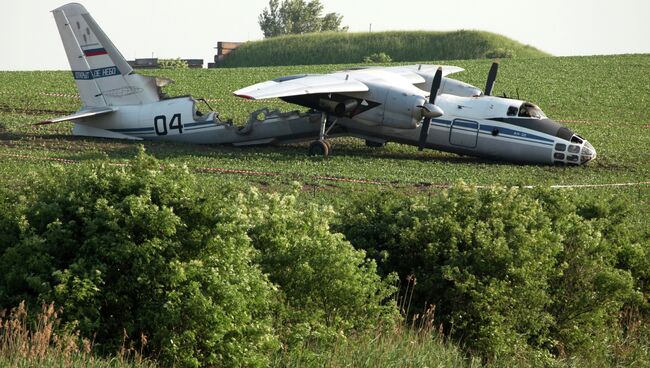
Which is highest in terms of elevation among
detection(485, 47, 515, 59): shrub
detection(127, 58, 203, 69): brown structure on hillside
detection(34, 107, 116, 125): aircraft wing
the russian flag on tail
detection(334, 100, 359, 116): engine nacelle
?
the russian flag on tail

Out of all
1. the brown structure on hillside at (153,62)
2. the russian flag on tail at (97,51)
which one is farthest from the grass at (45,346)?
the brown structure on hillside at (153,62)

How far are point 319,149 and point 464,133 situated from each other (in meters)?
4.14

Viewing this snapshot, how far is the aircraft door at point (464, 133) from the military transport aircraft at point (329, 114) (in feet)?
0.09

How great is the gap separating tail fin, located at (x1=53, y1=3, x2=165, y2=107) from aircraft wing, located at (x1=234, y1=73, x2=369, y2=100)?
4.34m

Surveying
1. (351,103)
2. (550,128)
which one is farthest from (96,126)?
(550,128)

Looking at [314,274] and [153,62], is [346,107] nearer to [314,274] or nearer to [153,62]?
[314,274]

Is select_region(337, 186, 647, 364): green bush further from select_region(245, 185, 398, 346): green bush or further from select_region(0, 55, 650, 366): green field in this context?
select_region(245, 185, 398, 346): green bush

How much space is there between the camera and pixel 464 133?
2870 centimetres

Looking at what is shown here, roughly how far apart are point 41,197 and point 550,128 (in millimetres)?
18429

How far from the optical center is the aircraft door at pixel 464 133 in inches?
1127

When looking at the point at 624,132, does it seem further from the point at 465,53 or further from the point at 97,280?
the point at 465,53

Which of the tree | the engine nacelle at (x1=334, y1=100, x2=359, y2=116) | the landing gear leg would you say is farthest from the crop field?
the tree

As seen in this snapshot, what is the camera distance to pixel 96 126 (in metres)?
30.3

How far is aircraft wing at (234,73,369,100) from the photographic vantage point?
26.9m
